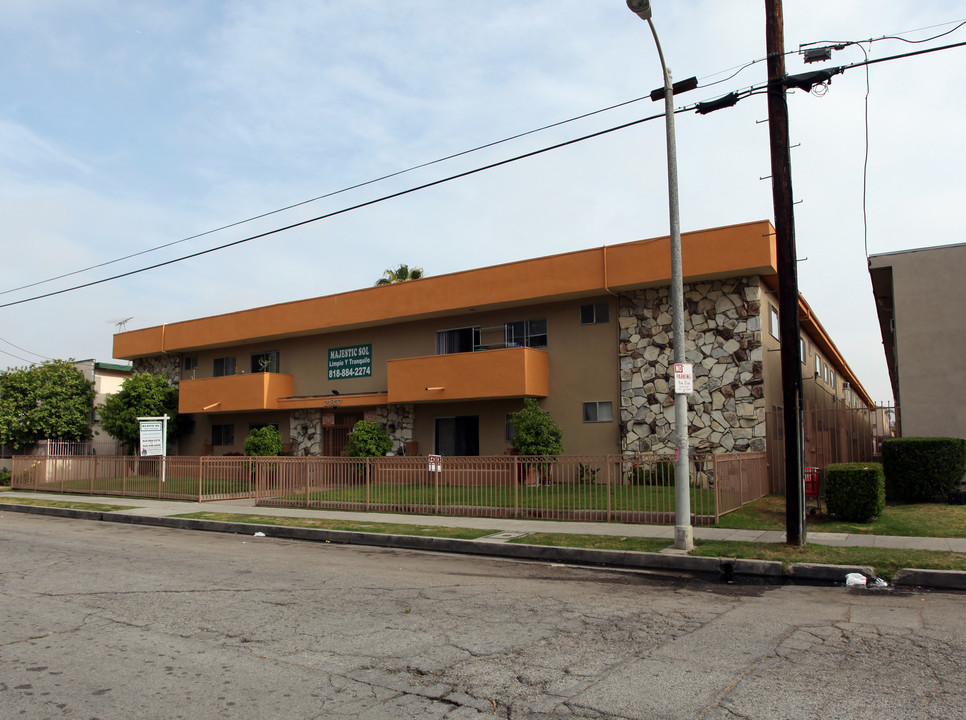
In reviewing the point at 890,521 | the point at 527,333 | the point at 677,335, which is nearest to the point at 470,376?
the point at 527,333

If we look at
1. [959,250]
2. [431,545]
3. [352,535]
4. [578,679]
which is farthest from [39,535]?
[959,250]

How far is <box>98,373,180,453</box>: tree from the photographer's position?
107 ft

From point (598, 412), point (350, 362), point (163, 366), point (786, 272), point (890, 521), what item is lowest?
point (890, 521)

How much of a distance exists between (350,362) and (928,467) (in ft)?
64.9

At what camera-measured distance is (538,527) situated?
47.5 ft

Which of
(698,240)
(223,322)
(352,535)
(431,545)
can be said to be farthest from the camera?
(223,322)

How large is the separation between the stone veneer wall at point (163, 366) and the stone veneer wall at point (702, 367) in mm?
22302

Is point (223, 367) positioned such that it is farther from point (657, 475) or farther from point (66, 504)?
point (657, 475)

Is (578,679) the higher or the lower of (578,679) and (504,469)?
the lower

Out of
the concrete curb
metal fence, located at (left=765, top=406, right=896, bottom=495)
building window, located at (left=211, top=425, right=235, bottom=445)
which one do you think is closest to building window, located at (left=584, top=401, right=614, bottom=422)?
metal fence, located at (left=765, top=406, right=896, bottom=495)

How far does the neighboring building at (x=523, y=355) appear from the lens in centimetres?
2016

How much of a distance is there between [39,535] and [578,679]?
1389 cm

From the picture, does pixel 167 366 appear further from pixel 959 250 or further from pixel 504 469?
pixel 959 250

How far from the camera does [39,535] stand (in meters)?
15.3
